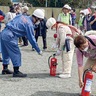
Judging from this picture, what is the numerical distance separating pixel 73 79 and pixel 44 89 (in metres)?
1.23

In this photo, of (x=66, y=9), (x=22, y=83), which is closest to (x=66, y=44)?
(x=22, y=83)

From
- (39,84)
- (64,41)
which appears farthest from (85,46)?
(64,41)

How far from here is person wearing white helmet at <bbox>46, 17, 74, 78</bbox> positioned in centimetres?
773

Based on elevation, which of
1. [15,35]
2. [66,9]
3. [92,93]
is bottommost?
[92,93]

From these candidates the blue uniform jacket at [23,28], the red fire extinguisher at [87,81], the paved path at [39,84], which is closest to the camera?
the red fire extinguisher at [87,81]

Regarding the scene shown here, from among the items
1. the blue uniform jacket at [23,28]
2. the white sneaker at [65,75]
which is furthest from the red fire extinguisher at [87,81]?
the white sneaker at [65,75]

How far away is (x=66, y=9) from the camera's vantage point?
1150 centimetres

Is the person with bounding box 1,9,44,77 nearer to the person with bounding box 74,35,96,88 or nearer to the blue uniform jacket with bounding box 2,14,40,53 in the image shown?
the blue uniform jacket with bounding box 2,14,40,53

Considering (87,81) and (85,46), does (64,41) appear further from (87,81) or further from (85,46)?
(85,46)

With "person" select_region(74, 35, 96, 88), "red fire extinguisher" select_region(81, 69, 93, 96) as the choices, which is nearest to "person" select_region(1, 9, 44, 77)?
"person" select_region(74, 35, 96, 88)

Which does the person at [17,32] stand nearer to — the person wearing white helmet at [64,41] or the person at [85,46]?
the person wearing white helmet at [64,41]

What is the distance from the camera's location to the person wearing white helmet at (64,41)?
773 centimetres

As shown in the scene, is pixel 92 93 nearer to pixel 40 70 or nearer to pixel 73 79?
pixel 73 79

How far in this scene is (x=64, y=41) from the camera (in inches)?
304
